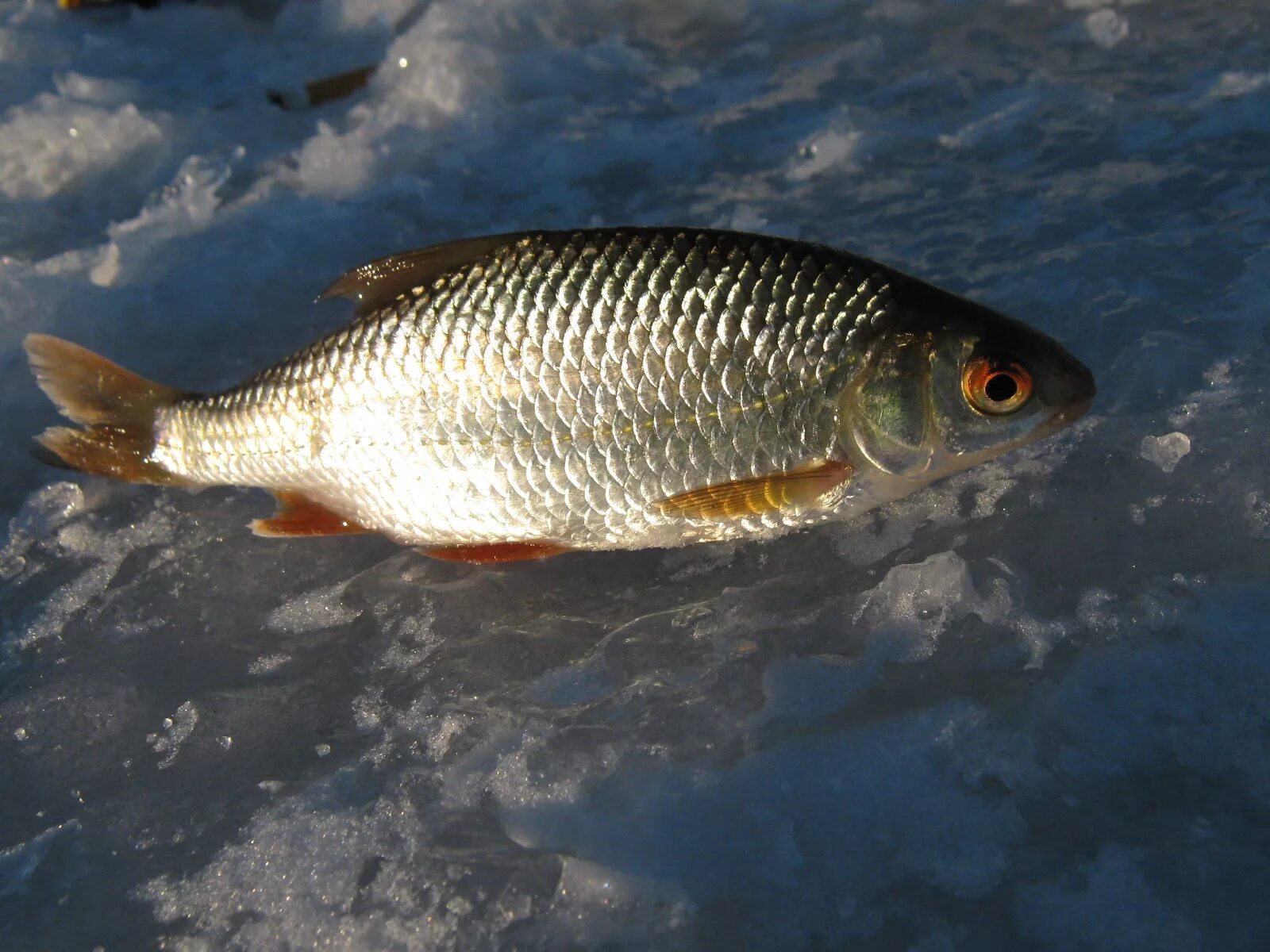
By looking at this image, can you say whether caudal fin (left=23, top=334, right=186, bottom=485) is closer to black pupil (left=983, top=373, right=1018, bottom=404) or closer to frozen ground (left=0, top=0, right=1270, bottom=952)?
frozen ground (left=0, top=0, right=1270, bottom=952)

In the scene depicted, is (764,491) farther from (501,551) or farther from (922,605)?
(501,551)

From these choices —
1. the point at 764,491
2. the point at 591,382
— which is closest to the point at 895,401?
the point at 764,491

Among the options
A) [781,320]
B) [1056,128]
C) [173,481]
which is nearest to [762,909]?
[781,320]

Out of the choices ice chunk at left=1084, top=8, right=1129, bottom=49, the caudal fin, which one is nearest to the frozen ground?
ice chunk at left=1084, top=8, right=1129, bottom=49

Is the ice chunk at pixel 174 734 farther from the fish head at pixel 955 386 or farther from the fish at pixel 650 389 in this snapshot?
the fish head at pixel 955 386

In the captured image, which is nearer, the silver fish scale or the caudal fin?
the silver fish scale

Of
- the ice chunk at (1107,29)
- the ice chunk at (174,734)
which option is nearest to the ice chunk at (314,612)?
the ice chunk at (174,734)
